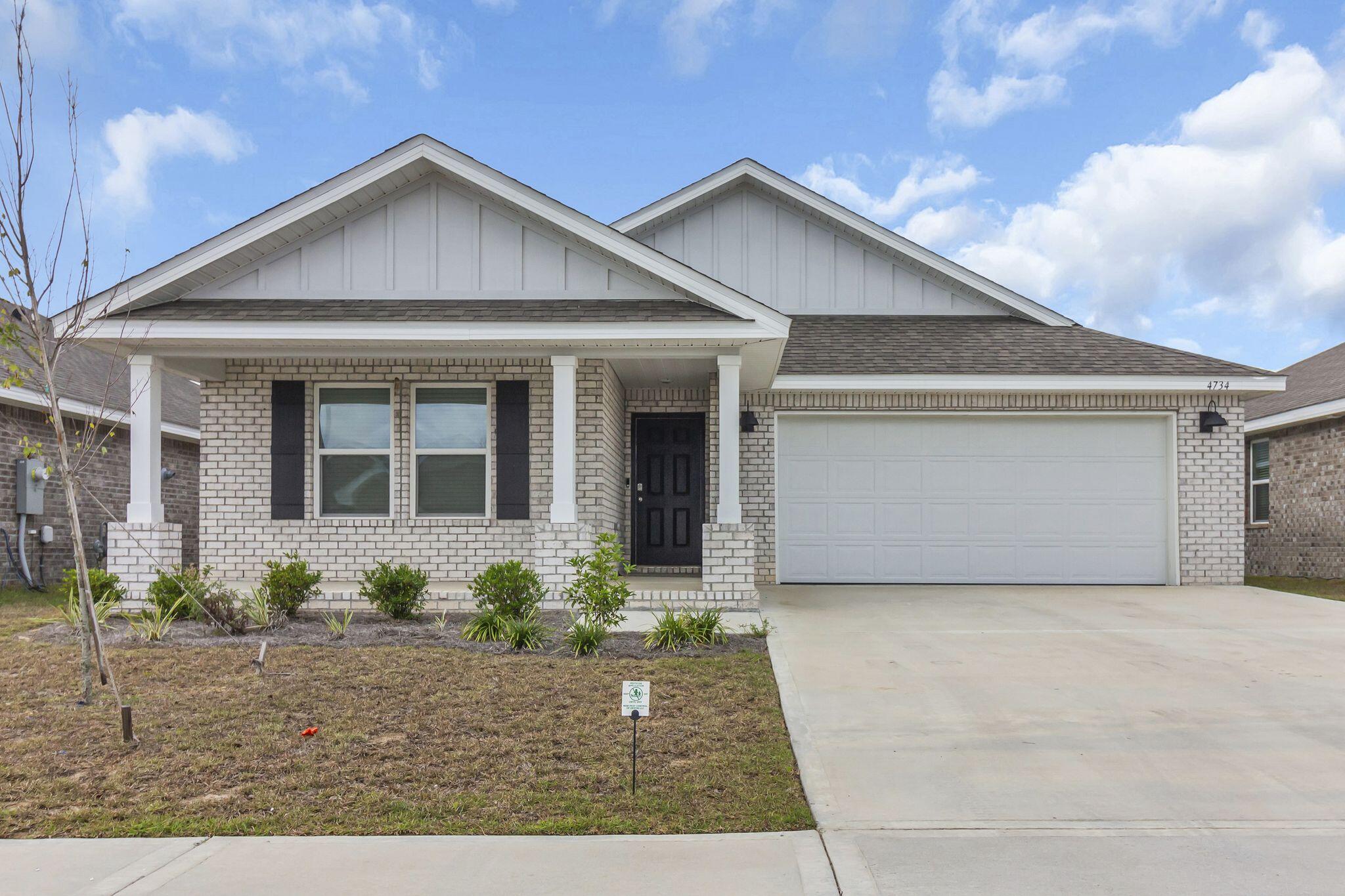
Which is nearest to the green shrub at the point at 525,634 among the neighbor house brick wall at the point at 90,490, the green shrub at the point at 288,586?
the green shrub at the point at 288,586

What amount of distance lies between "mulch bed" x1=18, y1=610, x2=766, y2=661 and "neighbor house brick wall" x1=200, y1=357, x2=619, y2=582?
195 cm

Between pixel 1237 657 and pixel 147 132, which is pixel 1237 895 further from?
pixel 147 132

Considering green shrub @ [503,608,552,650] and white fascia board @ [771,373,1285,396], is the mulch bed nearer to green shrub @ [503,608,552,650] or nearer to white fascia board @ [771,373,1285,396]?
green shrub @ [503,608,552,650]

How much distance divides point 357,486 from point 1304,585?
44.5ft

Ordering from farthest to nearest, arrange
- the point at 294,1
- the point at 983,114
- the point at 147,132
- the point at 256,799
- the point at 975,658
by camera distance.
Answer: the point at 983,114 < the point at 147,132 < the point at 294,1 < the point at 975,658 < the point at 256,799

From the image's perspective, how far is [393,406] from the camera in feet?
36.6

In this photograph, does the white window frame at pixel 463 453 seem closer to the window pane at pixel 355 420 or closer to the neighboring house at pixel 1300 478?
the window pane at pixel 355 420

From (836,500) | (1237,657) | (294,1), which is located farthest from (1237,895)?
(294,1)

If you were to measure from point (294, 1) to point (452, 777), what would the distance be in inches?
652

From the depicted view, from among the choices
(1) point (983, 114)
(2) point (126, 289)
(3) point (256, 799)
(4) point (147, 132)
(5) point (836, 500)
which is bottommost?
(3) point (256, 799)

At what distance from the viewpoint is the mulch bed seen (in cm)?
776

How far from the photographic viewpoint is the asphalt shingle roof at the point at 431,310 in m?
9.72

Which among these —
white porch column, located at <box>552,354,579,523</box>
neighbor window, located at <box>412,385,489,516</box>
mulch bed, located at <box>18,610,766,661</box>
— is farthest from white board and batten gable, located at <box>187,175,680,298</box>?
mulch bed, located at <box>18,610,766,661</box>

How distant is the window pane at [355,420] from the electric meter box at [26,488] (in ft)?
18.6
